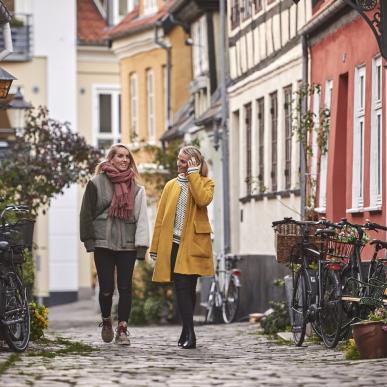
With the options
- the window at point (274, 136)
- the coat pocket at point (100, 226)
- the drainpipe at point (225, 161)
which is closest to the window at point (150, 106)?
the drainpipe at point (225, 161)

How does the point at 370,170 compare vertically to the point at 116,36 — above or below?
below

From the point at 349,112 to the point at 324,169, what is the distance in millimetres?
2543

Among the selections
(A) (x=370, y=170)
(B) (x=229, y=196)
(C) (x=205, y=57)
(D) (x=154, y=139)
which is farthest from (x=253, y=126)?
(D) (x=154, y=139)

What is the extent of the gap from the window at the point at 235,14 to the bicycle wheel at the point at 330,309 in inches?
711

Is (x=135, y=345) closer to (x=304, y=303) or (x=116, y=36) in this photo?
(x=304, y=303)

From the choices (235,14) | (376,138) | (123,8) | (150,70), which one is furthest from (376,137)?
(123,8)

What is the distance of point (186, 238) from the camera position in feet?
52.4

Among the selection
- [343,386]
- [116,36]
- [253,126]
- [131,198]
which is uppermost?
[116,36]

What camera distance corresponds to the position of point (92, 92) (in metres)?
52.0

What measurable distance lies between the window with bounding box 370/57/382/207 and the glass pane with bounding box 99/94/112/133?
32688mm

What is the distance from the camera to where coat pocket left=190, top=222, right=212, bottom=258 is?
15.9 m

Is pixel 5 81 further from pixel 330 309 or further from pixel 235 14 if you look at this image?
pixel 235 14

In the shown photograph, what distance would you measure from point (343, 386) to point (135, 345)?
5343mm

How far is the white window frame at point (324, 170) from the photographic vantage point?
23.7m
